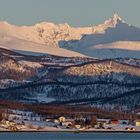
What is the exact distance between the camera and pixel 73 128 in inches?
7682

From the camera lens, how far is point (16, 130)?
7416 inches

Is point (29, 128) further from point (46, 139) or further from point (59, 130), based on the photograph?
point (46, 139)

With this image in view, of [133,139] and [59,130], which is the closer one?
[133,139]

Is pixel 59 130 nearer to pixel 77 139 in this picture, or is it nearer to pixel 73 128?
pixel 73 128

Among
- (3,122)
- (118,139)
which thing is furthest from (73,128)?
(118,139)

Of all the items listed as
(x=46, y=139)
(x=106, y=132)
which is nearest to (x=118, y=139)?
(x=46, y=139)

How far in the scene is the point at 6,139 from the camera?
13850 centimetres

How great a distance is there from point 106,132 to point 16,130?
18997 millimetres

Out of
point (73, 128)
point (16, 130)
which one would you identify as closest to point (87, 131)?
point (73, 128)

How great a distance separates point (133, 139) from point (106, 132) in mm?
45614

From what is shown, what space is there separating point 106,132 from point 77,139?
45510 millimetres

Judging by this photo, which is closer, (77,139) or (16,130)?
(77,139)

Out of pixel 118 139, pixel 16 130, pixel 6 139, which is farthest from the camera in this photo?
pixel 16 130

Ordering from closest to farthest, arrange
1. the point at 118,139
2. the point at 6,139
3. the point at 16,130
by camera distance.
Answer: the point at 6,139, the point at 118,139, the point at 16,130
